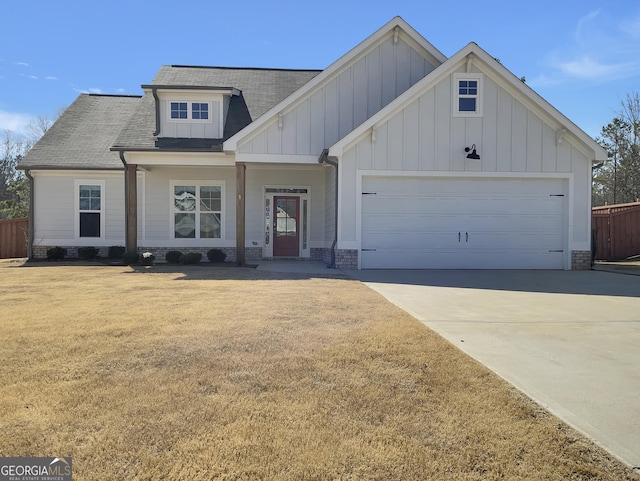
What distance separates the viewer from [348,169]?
11586 millimetres

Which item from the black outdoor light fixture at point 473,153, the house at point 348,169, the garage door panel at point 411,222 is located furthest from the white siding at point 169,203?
the black outdoor light fixture at point 473,153

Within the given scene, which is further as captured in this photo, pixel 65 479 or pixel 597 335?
pixel 597 335

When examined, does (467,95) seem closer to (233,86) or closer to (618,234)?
(233,86)

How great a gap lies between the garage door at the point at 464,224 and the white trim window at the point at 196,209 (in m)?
5.92

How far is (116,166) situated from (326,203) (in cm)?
707

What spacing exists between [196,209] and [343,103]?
19.9ft

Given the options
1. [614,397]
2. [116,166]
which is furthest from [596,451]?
[116,166]

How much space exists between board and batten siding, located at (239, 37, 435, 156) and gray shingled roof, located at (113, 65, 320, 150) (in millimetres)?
2248

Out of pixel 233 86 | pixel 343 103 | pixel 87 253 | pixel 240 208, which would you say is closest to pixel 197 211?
pixel 240 208

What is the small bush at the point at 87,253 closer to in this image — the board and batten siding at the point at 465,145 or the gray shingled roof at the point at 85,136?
the gray shingled roof at the point at 85,136

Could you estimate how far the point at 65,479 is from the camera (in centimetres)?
229

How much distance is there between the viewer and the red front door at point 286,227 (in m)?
15.5

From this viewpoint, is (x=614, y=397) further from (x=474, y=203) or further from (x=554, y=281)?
(x=474, y=203)

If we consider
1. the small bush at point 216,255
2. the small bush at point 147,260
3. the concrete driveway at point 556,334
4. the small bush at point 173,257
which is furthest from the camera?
the small bush at point 216,255
